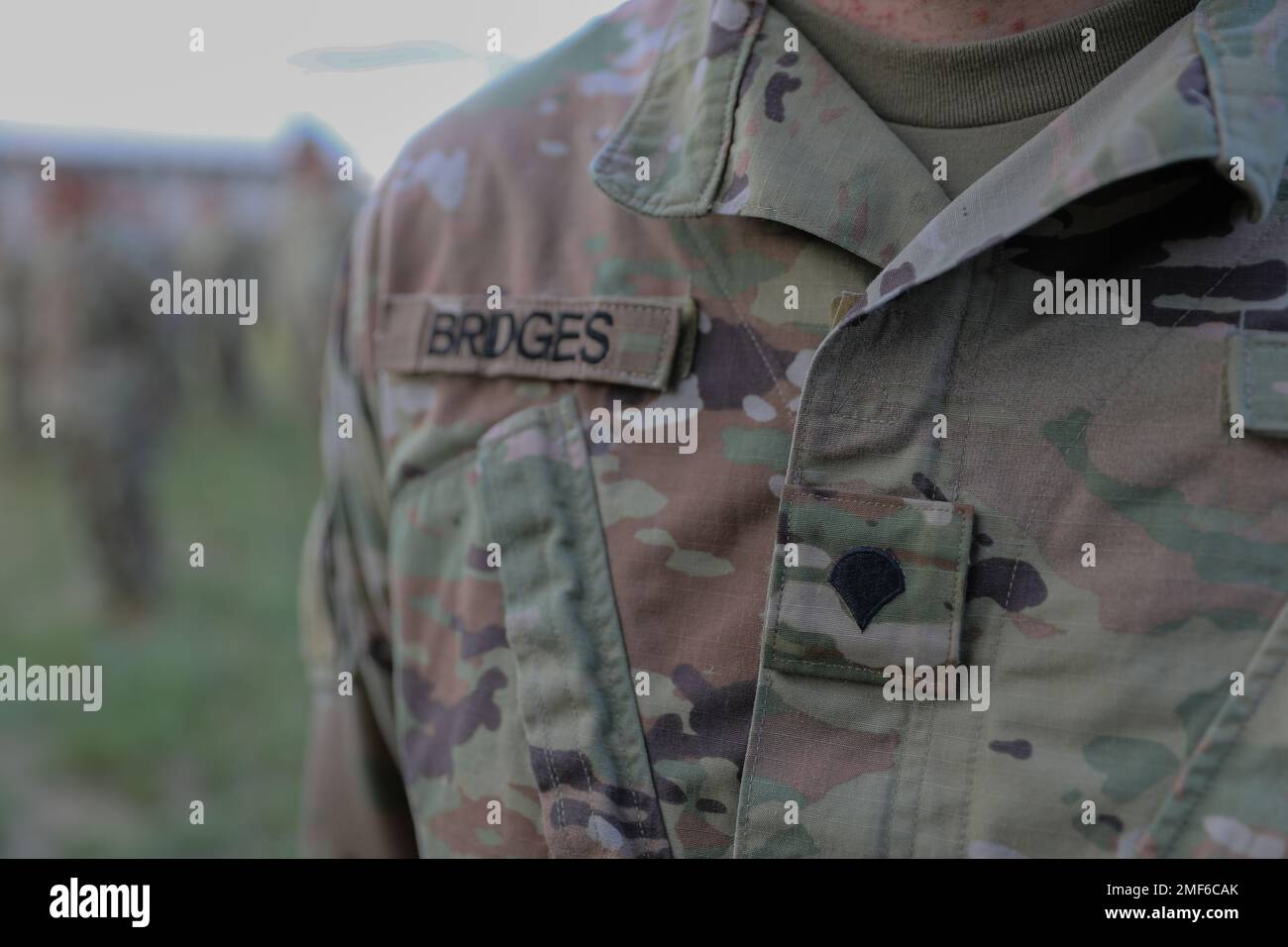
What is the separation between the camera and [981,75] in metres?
1.25

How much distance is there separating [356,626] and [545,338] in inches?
22.7

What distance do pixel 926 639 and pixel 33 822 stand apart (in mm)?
5186

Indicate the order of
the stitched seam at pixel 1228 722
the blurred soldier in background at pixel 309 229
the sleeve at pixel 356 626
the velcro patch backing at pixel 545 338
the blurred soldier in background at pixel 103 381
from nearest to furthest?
the stitched seam at pixel 1228 722 → the velcro patch backing at pixel 545 338 → the sleeve at pixel 356 626 → the blurred soldier in background at pixel 103 381 → the blurred soldier in background at pixel 309 229

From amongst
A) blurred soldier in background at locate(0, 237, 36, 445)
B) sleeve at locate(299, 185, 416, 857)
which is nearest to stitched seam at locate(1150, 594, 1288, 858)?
sleeve at locate(299, 185, 416, 857)

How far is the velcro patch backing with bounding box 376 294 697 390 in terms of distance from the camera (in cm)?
134

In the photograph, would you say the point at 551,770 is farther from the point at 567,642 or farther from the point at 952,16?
the point at 952,16

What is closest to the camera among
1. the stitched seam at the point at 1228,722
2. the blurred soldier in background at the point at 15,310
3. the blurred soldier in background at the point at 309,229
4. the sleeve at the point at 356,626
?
the stitched seam at the point at 1228,722

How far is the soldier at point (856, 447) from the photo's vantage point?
107 centimetres

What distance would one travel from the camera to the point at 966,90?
1.26 metres

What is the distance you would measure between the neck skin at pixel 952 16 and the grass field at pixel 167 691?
4.50m

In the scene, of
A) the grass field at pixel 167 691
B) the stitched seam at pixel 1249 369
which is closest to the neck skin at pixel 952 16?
the stitched seam at pixel 1249 369

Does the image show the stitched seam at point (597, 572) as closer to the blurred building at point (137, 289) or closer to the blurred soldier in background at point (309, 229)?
the blurred building at point (137, 289)
